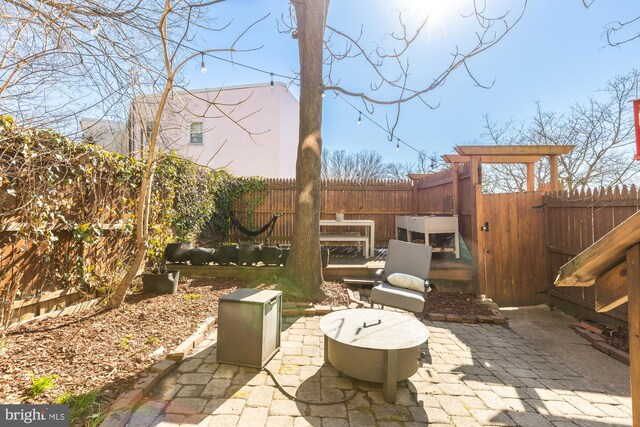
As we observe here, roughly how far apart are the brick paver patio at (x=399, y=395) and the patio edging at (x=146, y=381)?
5 cm

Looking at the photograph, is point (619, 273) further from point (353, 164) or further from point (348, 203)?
point (353, 164)

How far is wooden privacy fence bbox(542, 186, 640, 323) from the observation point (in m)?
3.58

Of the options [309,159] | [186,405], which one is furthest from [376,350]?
[309,159]

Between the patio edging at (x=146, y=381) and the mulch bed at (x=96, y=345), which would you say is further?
the mulch bed at (x=96, y=345)

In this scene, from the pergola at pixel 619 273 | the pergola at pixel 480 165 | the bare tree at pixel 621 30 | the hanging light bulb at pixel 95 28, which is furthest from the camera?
the pergola at pixel 480 165

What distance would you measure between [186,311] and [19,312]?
4.80 feet

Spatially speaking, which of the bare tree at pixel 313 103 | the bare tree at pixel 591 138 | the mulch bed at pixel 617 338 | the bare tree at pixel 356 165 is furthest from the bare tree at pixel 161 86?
the bare tree at pixel 356 165

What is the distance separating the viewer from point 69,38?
2855 millimetres

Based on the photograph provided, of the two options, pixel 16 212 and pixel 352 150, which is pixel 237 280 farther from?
pixel 352 150

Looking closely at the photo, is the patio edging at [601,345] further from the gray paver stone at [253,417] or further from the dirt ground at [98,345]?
the gray paver stone at [253,417]

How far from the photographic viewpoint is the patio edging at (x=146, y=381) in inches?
69.1

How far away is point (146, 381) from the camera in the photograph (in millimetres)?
2123

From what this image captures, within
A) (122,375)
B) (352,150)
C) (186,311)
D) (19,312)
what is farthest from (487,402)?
(352,150)

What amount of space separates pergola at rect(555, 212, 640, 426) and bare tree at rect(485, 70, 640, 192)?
9.57 m
